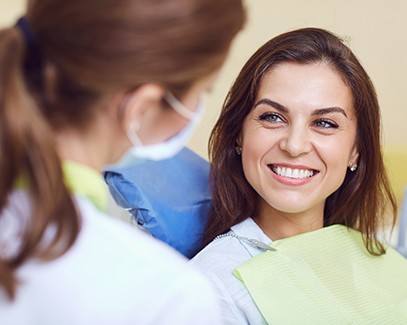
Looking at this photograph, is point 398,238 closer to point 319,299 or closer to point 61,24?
point 319,299

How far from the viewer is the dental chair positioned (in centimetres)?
153

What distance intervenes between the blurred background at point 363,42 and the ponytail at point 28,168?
171cm

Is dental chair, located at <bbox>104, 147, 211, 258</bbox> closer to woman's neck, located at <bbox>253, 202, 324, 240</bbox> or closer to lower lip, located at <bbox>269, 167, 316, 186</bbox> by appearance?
woman's neck, located at <bbox>253, 202, 324, 240</bbox>

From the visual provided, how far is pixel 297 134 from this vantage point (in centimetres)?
139

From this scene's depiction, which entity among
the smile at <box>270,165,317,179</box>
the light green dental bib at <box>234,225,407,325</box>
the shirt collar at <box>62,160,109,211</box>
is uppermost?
the shirt collar at <box>62,160,109,211</box>

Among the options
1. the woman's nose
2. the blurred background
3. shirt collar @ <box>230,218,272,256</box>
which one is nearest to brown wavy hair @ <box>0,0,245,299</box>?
the woman's nose

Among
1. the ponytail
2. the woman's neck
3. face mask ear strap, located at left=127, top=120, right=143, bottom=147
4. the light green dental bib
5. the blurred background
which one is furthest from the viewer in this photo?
the blurred background

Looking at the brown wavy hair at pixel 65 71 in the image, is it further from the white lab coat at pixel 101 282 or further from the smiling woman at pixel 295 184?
the smiling woman at pixel 295 184

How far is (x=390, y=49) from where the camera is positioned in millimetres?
2633

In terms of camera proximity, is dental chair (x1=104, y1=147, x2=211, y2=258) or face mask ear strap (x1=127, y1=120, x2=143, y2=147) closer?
face mask ear strap (x1=127, y1=120, x2=143, y2=147)

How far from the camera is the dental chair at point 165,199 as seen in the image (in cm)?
153

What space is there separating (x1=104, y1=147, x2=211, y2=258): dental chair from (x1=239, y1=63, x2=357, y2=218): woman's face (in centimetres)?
20

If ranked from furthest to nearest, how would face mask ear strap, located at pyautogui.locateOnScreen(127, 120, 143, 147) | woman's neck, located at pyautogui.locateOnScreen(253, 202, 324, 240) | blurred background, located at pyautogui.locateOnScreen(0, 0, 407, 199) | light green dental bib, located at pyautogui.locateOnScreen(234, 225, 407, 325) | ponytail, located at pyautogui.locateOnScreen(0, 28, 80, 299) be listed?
blurred background, located at pyautogui.locateOnScreen(0, 0, 407, 199), woman's neck, located at pyautogui.locateOnScreen(253, 202, 324, 240), light green dental bib, located at pyautogui.locateOnScreen(234, 225, 407, 325), face mask ear strap, located at pyautogui.locateOnScreen(127, 120, 143, 147), ponytail, located at pyautogui.locateOnScreen(0, 28, 80, 299)

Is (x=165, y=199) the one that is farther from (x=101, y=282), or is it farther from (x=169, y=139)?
(x=101, y=282)
